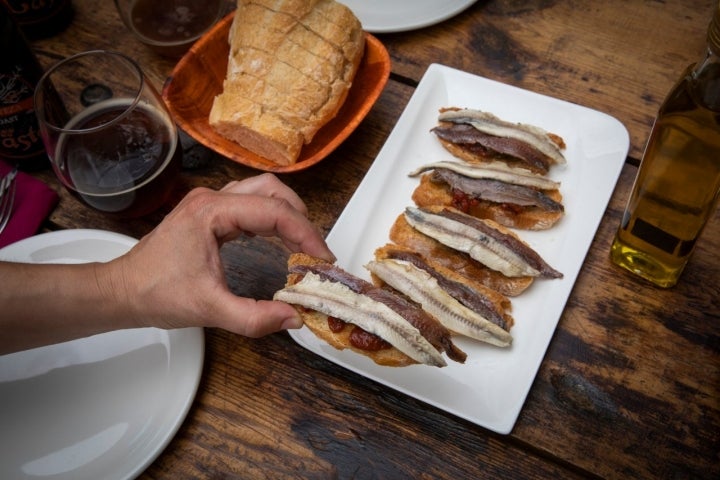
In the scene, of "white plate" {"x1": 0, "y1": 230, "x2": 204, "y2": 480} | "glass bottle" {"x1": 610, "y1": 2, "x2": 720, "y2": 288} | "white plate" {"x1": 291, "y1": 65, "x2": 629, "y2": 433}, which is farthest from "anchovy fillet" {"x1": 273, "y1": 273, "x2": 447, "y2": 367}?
"glass bottle" {"x1": 610, "y1": 2, "x2": 720, "y2": 288}

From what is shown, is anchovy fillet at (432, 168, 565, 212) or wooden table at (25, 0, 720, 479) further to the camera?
anchovy fillet at (432, 168, 565, 212)

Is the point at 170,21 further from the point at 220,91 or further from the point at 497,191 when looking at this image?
the point at 497,191

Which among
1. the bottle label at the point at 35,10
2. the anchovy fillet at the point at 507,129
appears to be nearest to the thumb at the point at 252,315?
the anchovy fillet at the point at 507,129

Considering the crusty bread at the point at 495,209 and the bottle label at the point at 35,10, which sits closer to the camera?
the crusty bread at the point at 495,209

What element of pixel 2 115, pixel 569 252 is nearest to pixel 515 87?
pixel 569 252

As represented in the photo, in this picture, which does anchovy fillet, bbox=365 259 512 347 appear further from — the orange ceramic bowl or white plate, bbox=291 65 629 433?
the orange ceramic bowl

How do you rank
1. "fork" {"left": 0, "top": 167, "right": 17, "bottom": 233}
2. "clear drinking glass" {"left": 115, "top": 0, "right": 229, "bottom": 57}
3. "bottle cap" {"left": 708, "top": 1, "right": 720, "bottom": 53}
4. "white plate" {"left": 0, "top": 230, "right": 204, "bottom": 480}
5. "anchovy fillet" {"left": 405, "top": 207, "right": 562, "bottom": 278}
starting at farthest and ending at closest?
1. "clear drinking glass" {"left": 115, "top": 0, "right": 229, "bottom": 57}
2. "fork" {"left": 0, "top": 167, "right": 17, "bottom": 233}
3. "anchovy fillet" {"left": 405, "top": 207, "right": 562, "bottom": 278}
4. "white plate" {"left": 0, "top": 230, "right": 204, "bottom": 480}
5. "bottle cap" {"left": 708, "top": 1, "right": 720, "bottom": 53}

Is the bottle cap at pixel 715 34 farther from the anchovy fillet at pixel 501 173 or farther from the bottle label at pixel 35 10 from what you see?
the bottle label at pixel 35 10
